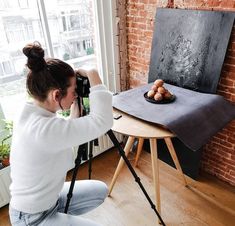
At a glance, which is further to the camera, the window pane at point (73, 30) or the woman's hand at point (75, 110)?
the window pane at point (73, 30)

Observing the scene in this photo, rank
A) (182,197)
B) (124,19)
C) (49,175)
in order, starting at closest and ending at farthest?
1. (49,175)
2. (182,197)
3. (124,19)

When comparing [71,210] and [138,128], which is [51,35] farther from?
[71,210]

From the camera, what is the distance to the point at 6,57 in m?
1.66

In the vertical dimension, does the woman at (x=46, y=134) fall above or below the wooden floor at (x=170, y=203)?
above

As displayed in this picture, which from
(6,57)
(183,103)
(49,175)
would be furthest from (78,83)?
(6,57)

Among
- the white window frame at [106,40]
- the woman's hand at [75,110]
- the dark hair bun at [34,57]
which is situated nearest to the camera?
the dark hair bun at [34,57]

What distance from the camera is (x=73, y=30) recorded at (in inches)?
75.9

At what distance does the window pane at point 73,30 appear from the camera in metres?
1.79

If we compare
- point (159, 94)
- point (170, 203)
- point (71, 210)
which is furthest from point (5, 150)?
point (170, 203)

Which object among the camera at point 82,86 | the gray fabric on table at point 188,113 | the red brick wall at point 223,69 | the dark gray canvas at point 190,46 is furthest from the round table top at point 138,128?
the red brick wall at point 223,69

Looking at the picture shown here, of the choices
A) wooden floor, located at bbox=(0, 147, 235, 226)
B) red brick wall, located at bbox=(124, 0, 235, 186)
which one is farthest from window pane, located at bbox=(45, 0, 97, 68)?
wooden floor, located at bbox=(0, 147, 235, 226)

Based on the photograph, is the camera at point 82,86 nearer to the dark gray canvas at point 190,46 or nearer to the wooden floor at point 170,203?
the dark gray canvas at point 190,46

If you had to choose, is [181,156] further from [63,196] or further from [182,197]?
[63,196]

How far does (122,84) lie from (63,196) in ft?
4.29
